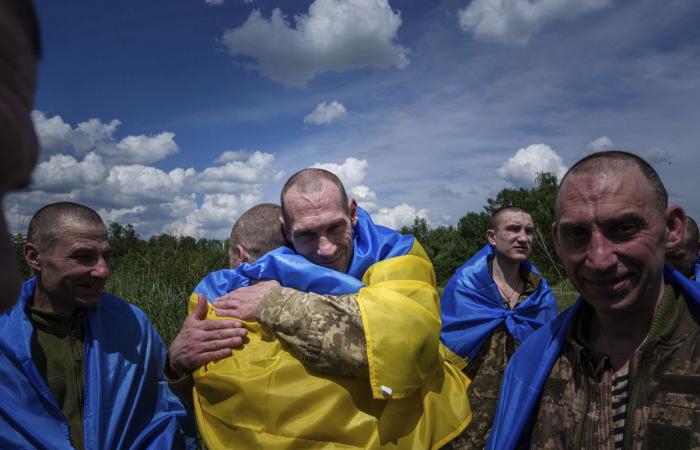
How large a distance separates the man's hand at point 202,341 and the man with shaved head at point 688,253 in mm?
4097

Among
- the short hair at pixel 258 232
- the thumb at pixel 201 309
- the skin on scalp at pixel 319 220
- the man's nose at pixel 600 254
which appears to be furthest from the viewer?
the short hair at pixel 258 232

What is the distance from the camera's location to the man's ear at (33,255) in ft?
10.6

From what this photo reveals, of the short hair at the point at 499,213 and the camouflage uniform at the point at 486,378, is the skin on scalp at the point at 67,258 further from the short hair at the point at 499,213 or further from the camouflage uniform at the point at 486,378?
the short hair at the point at 499,213

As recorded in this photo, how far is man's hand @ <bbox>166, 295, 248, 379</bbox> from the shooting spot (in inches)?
88.0

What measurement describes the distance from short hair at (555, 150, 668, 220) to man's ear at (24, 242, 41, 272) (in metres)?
3.25

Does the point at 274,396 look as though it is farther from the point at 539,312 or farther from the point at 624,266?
A: the point at 539,312

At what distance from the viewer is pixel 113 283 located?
A: 750cm

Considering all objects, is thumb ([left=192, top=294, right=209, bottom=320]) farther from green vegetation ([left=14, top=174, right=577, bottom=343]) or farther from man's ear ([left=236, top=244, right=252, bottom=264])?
green vegetation ([left=14, top=174, right=577, bottom=343])

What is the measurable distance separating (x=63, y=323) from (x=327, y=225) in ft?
6.54

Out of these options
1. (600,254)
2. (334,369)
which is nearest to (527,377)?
(600,254)

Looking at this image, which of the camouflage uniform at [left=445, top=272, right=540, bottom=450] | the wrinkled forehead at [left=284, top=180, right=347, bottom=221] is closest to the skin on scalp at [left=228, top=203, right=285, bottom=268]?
the wrinkled forehead at [left=284, top=180, right=347, bottom=221]

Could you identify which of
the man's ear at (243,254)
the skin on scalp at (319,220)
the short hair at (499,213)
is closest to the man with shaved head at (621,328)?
the skin on scalp at (319,220)

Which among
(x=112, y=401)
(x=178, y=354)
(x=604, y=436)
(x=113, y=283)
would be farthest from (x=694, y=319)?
(x=113, y=283)

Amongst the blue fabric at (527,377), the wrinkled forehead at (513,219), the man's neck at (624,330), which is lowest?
the blue fabric at (527,377)
